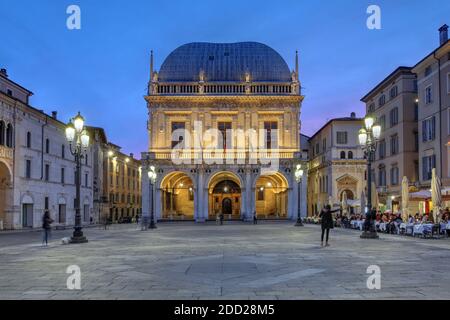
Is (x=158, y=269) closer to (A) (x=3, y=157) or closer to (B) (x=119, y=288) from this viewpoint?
(B) (x=119, y=288)

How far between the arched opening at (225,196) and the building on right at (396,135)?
19.8 meters

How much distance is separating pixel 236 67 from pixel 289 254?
5421 centimetres

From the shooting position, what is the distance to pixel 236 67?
229 feet

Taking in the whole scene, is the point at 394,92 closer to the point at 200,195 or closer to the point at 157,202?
the point at 200,195

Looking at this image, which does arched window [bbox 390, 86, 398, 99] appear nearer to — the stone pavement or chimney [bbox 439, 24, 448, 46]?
chimney [bbox 439, 24, 448, 46]

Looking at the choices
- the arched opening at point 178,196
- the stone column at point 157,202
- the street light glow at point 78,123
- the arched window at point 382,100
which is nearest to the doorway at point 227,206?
the arched opening at point 178,196

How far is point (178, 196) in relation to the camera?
70.6 meters

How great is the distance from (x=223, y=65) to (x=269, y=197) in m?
19.2

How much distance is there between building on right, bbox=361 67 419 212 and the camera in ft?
163

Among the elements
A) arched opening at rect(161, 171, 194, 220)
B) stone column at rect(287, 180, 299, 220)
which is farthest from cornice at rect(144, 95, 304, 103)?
stone column at rect(287, 180, 299, 220)

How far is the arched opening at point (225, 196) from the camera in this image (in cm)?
6975

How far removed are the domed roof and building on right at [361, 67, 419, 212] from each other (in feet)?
55.7

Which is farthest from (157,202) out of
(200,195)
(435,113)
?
(435,113)
